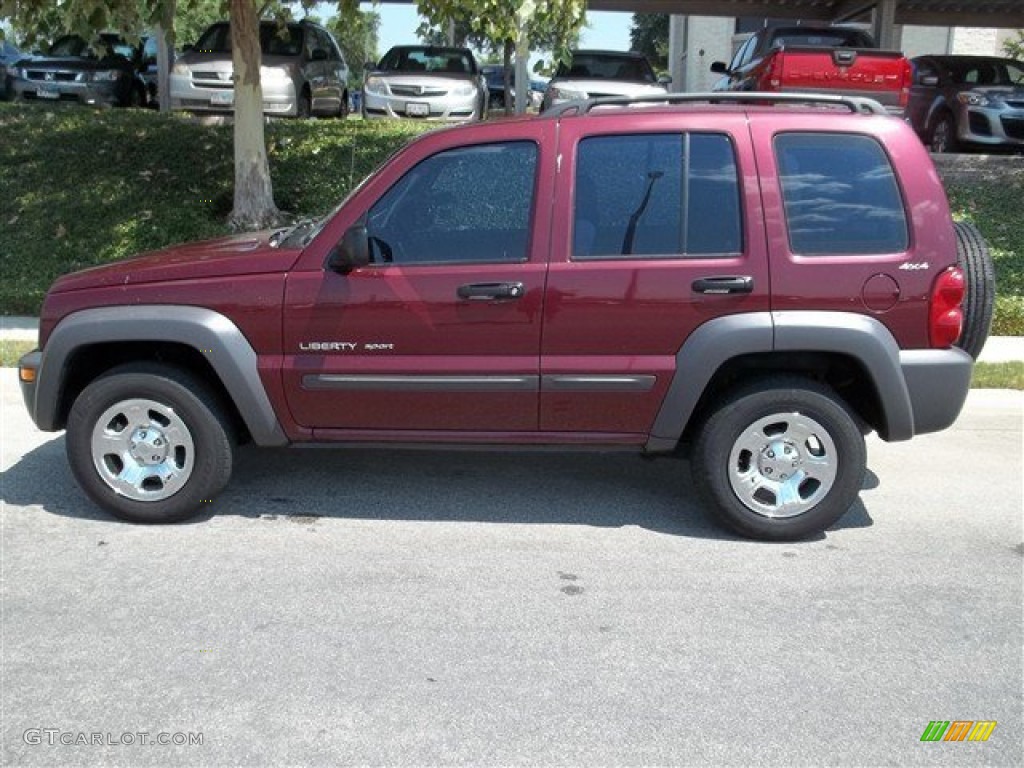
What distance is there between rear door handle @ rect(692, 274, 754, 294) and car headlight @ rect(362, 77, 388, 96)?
1160 centimetres

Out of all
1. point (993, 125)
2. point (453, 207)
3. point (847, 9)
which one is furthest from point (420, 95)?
point (453, 207)

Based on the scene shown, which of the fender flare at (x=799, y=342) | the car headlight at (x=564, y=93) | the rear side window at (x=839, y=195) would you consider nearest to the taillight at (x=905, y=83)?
the car headlight at (x=564, y=93)

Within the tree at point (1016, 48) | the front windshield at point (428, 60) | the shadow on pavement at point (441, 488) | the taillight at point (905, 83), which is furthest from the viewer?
the tree at point (1016, 48)

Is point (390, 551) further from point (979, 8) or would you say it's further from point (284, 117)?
point (979, 8)

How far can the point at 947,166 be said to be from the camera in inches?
526

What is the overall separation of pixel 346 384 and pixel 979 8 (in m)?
20.5

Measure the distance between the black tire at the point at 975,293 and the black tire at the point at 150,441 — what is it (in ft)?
11.6

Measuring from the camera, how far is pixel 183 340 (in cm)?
468

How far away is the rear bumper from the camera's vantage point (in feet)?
15.1

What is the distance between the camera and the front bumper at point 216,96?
45.8ft

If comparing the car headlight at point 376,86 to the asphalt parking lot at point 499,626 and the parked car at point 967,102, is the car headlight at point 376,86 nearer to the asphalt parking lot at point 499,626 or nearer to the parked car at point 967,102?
the parked car at point 967,102

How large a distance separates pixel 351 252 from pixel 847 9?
18905 mm

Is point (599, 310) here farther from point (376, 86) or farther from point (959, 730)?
point (376, 86)

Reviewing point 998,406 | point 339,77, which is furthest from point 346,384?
point 339,77
